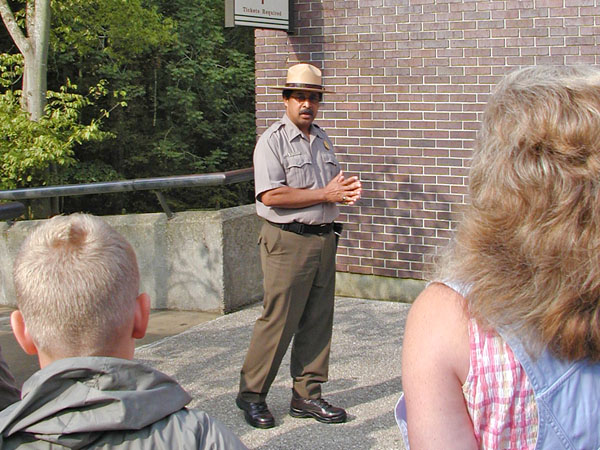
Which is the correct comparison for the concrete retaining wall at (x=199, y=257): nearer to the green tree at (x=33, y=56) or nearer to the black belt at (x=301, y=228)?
the black belt at (x=301, y=228)

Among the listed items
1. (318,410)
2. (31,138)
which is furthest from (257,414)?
(31,138)

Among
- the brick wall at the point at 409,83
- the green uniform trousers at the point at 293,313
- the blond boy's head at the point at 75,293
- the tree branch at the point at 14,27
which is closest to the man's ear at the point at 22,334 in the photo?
the blond boy's head at the point at 75,293

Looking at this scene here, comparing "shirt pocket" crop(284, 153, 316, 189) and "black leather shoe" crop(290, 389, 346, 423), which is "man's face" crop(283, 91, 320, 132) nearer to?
"shirt pocket" crop(284, 153, 316, 189)

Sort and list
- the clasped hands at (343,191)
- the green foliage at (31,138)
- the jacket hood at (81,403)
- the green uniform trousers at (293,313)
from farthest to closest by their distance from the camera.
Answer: the green foliage at (31,138) < the green uniform trousers at (293,313) < the clasped hands at (343,191) < the jacket hood at (81,403)

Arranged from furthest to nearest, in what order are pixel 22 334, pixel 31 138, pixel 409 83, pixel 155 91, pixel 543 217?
pixel 155 91, pixel 31 138, pixel 409 83, pixel 22 334, pixel 543 217

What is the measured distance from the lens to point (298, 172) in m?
4.67

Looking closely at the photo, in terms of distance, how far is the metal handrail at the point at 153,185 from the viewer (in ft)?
23.1

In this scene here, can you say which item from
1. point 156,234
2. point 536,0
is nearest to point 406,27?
point 536,0

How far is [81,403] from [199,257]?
561cm

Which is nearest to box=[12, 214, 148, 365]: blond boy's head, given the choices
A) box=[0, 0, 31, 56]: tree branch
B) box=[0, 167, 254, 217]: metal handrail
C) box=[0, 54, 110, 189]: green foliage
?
box=[0, 167, 254, 217]: metal handrail

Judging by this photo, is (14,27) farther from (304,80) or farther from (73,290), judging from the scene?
(73,290)

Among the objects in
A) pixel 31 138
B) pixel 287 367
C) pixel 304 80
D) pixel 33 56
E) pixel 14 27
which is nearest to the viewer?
pixel 304 80

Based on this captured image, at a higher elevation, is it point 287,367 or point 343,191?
point 343,191

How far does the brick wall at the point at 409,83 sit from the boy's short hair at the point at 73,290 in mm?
5714
